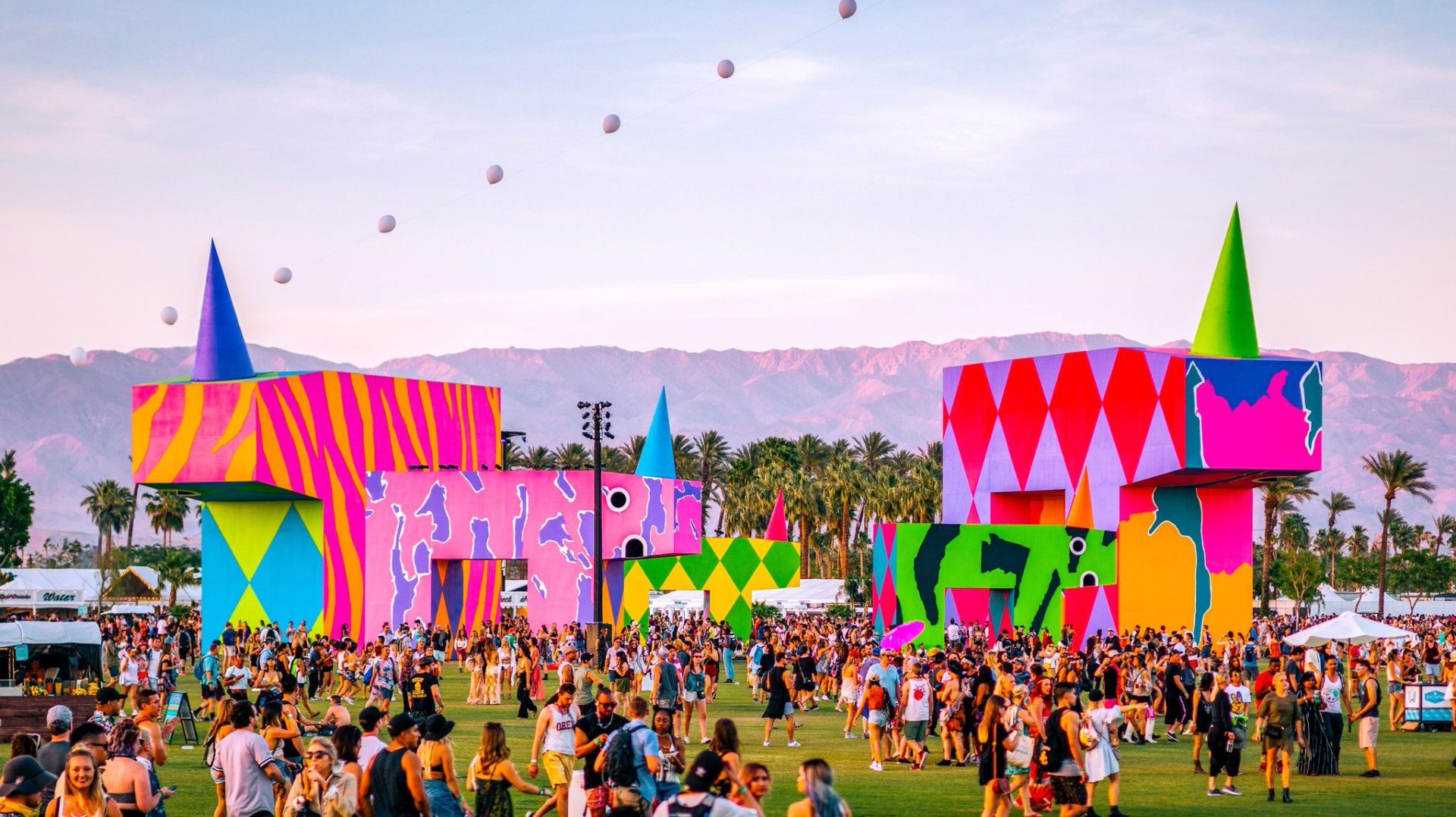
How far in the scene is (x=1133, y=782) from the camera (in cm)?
1920

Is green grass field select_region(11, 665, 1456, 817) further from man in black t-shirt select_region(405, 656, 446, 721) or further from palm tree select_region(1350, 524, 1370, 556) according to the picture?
palm tree select_region(1350, 524, 1370, 556)

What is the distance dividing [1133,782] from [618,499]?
2706cm

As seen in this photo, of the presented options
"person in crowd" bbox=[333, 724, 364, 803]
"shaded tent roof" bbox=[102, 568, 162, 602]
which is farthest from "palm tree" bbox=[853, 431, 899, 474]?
"person in crowd" bbox=[333, 724, 364, 803]

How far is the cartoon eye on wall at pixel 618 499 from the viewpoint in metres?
45.1

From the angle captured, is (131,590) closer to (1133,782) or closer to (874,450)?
(874,450)

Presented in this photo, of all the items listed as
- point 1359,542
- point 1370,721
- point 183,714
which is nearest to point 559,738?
point 1370,721

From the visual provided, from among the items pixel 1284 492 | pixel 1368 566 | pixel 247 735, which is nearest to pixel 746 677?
pixel 247 735

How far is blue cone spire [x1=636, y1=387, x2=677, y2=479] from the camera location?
60.3 m

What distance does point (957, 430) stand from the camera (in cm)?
5175

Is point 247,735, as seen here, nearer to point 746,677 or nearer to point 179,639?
point 746,677

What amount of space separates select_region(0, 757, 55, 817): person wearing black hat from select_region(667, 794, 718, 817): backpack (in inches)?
137

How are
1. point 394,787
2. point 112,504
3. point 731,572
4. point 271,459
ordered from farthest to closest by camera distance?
point 112,504 < point 731,572 < point 271,459 < point 394,787

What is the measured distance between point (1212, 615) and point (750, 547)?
1438 cm

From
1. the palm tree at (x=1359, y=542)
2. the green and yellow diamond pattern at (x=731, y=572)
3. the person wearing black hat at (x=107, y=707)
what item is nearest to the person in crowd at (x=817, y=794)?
the person wearing black hat at (x=107, y=707)
